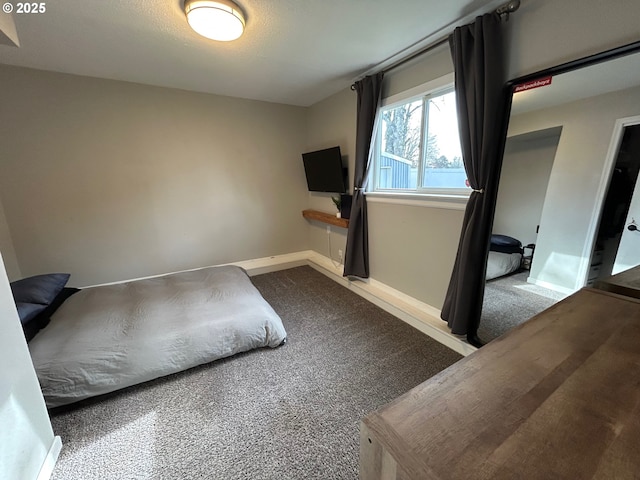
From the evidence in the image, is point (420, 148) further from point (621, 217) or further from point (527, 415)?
point (527, 415)

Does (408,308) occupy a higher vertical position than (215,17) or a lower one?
lower

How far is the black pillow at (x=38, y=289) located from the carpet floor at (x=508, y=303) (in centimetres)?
323

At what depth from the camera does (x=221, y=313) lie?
1.95 metres

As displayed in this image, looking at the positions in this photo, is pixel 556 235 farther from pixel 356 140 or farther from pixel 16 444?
pixel 16 444

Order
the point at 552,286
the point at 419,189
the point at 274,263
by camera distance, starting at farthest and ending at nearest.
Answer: the point at 274,263, the point at 419,189, the point at 552,286

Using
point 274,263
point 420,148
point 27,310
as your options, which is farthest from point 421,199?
point 27,310

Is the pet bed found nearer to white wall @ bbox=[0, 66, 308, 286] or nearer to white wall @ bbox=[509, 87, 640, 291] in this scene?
white wall @ bbox=[509, 87, 640, 291]

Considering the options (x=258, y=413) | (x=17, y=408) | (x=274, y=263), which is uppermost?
(x=17, y=408)

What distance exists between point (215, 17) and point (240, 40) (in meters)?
0.46

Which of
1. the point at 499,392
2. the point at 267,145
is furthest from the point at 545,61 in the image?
the point at 267,145

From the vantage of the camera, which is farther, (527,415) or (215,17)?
(215,17)

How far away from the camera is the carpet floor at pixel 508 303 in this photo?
1.63 metres

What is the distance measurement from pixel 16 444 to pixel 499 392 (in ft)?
5.71

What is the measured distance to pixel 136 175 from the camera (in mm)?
2969
